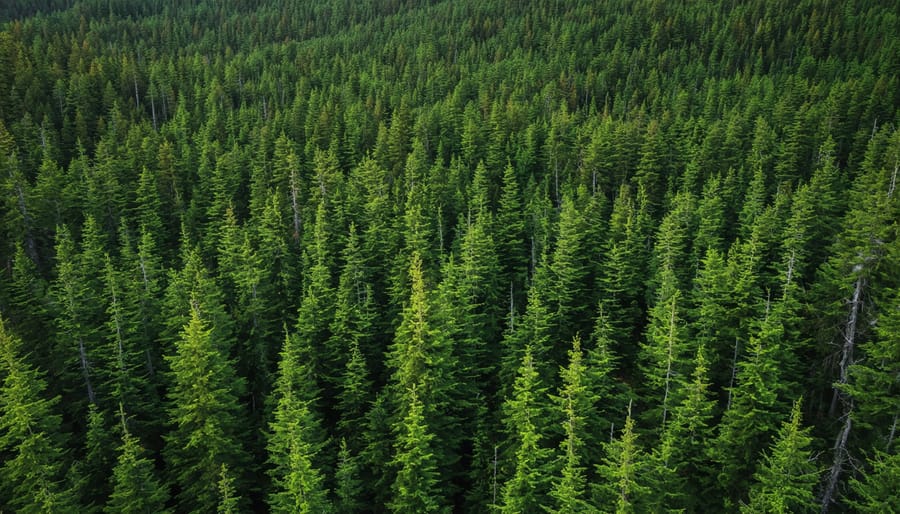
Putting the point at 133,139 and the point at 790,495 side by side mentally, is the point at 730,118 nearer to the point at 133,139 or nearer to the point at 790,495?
the point at 790,495

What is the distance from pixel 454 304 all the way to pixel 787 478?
792 inches

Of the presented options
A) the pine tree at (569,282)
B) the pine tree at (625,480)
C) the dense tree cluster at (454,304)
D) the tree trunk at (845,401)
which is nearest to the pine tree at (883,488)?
the dense tree cluster at (454,304)

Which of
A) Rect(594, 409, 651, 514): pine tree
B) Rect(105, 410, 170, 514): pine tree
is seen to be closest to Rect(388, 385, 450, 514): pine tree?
Rect(594, 409, 651, 514): pine tree

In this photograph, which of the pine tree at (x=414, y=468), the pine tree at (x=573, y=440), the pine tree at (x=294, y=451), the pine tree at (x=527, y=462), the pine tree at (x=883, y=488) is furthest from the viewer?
the pine tree at (x=414, y=468)

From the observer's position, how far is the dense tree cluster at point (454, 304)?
28344 mm

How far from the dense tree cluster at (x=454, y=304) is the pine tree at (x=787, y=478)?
0.18 meters

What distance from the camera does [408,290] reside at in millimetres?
42531

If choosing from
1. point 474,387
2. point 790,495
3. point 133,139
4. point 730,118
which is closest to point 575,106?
point 730,118

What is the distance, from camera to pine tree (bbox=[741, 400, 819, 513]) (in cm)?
2309

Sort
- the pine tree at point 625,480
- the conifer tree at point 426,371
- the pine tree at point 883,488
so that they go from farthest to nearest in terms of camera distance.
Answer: the conifer tree at point 426,371 < the pine tree at point 625,480 < the pine tree at point 883,488

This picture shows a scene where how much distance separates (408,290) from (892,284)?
27497 mm

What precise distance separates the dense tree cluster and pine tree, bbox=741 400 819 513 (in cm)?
18

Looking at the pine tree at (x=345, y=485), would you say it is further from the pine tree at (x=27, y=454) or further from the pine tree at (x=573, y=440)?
the pine tree at (x=27, y=454)

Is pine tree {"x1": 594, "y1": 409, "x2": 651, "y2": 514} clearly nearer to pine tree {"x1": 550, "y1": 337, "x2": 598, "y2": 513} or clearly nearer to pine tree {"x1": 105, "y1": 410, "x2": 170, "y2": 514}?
pine tree {"x1": 550, "y1": 337, "x2": 598, "y2": 513}
